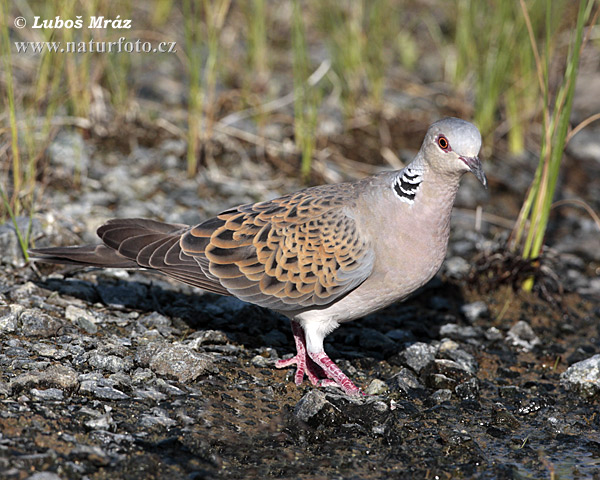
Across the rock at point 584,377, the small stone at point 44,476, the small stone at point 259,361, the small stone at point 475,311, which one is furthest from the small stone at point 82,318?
the rock at point 584,377

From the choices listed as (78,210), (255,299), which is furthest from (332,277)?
(78,210)

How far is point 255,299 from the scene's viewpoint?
4156mm

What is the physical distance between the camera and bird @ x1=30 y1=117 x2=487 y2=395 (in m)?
3.93

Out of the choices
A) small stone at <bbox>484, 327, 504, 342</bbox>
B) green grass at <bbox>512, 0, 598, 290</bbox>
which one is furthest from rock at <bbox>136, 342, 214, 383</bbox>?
green grass at <bbox>512, 0, 598, 290</bbox>

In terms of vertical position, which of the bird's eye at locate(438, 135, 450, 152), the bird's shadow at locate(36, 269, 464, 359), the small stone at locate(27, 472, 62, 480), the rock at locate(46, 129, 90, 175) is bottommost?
the bird's shadow at locate(36, 269, 464, 359)

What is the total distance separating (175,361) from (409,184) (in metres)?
1.51

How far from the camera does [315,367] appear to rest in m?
4.43

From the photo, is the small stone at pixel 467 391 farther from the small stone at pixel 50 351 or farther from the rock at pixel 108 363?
the small stone at pixel 50 351

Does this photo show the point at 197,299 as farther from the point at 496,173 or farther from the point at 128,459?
Answer: the point at 496,173

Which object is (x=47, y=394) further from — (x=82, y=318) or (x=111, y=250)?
(x=111, y=250)

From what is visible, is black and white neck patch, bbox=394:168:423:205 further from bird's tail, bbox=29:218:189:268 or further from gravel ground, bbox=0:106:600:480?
bird's tail, bbox=29:218:189:268

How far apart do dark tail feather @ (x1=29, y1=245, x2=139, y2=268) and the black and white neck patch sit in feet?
4.89

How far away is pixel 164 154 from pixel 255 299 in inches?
108

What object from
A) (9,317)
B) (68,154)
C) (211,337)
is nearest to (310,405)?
(211,337)
